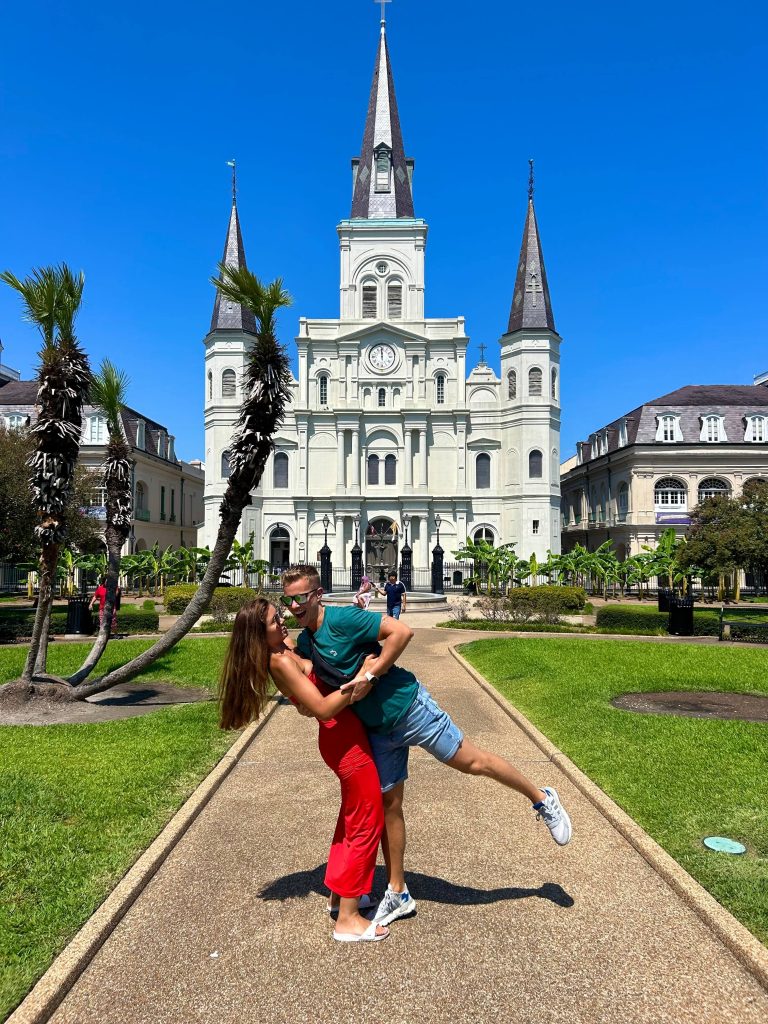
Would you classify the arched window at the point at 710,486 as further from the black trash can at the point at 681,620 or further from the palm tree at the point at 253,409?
the palm tree at the point at 253,409

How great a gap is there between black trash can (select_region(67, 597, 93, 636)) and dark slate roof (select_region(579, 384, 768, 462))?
39.0 m

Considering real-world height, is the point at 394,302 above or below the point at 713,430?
above

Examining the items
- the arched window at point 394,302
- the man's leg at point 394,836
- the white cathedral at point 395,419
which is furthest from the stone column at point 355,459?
the man's leg at point 394,836

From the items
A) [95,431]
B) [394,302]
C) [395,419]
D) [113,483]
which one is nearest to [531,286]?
[394,302]

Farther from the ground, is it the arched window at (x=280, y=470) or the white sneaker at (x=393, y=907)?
the arched window at (x=280, y=470)

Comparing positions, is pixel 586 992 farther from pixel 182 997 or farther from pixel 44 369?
pixel 44 369

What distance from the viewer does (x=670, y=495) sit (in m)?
48.8

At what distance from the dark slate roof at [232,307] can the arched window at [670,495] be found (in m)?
29.9

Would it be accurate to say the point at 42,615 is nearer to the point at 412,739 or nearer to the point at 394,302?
the point at 412,739

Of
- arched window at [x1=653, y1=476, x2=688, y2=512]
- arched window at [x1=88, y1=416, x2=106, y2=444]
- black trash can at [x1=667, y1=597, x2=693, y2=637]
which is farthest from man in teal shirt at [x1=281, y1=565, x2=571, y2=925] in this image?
arched window at [x1=653, y1=476, x2=688, y2=512]

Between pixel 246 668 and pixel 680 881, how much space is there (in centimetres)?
313

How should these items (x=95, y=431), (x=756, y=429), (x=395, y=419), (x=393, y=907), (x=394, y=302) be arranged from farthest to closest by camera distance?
(x=394, y=302) → (x=395, y=419) → (x=756, y=429) → (x=95, y=431) → (x=393, y=907)

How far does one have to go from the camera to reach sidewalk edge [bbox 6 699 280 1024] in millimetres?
3424

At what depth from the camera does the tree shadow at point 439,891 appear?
4504 mm
